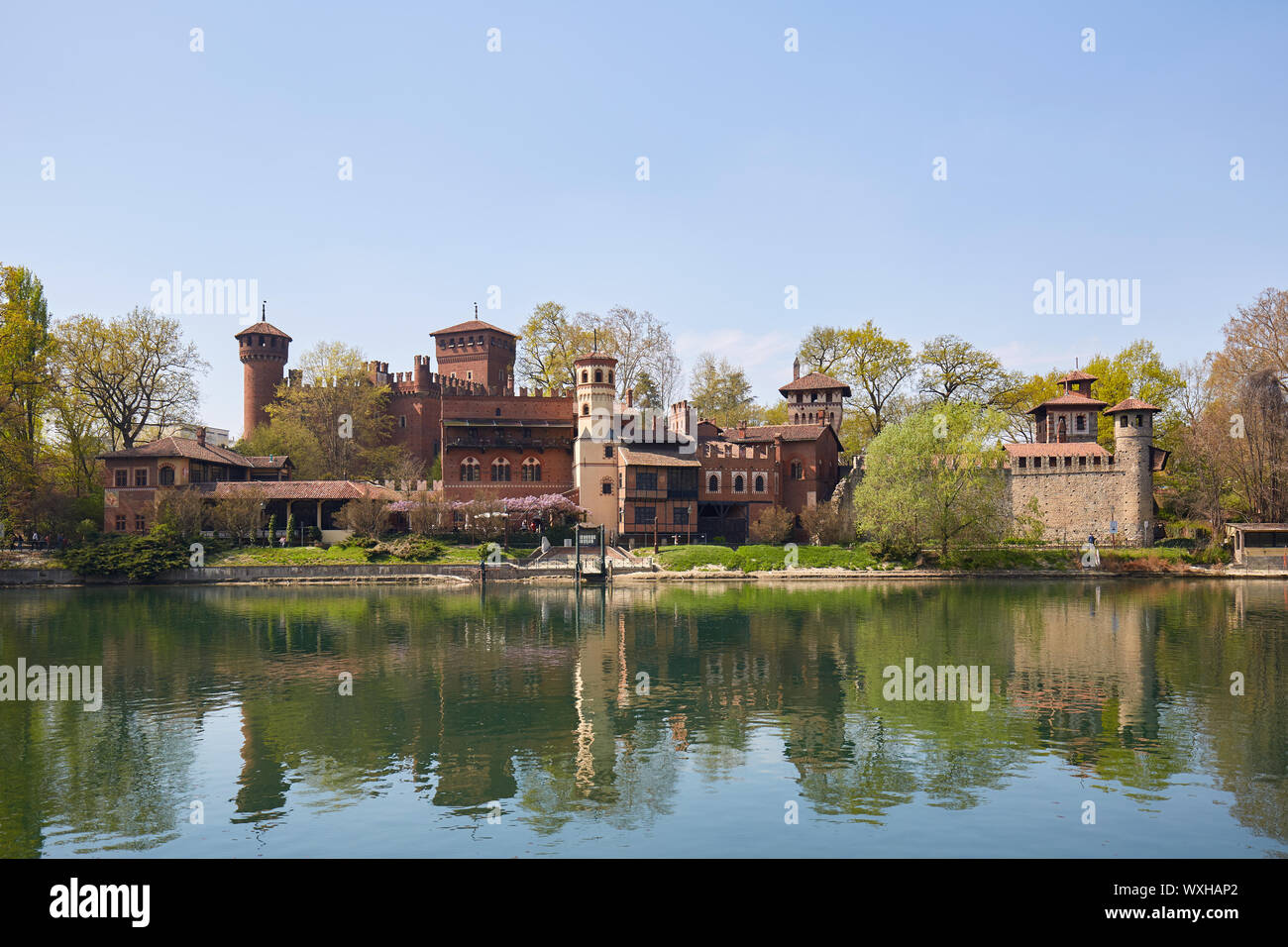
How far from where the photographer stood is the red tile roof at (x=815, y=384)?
70.4 metres

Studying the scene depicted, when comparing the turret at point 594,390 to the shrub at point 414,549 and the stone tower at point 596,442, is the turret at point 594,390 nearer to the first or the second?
the stone tower at point 596,442

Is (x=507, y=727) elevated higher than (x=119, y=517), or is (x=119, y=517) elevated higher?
(x=119, y=517)

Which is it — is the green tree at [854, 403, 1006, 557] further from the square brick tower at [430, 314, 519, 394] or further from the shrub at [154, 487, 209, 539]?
the shrub at [154, 487, 209, 539]

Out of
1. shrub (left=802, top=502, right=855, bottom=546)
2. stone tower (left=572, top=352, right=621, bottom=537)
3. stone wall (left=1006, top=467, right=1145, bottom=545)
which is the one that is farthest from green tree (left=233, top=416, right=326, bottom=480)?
stone wall (left=1006, top=467, right=1145, bottom=545)

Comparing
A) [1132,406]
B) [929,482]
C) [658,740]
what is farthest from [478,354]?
[658,740]

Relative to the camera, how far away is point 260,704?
70.7 feet

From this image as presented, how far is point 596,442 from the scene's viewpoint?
63312 millimetres

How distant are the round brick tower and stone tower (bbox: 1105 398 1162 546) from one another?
64.0m

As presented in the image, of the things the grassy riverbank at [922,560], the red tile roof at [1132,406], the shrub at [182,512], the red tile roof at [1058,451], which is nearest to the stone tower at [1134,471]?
the red tile roof at [1132,406]

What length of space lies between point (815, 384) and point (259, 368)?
45.5 metres

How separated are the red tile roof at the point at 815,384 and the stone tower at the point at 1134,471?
18.7m
